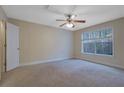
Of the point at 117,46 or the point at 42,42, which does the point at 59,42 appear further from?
the point at 117,46

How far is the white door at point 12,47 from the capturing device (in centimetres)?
382

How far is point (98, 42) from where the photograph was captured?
18.1 ft

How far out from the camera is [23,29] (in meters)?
4.69

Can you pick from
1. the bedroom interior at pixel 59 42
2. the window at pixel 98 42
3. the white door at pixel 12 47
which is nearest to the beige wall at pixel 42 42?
the bedroom interior at pixel 59 42

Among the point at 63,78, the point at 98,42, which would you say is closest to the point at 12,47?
the point at 63,78

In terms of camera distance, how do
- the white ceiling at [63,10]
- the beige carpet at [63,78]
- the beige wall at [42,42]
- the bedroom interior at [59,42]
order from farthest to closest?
the beige wall at [42,42] < the bedroom interior at [59,42] < the white ceiling at [63,10] < the beige carpet at [63,78]

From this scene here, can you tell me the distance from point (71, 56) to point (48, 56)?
6.85 ft

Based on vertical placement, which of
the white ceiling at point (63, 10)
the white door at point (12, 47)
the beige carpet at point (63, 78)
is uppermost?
the white ceiling at point (63, 10)

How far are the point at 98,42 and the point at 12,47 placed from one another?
464 centimetres

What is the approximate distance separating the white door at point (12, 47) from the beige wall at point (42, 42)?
1.12ft

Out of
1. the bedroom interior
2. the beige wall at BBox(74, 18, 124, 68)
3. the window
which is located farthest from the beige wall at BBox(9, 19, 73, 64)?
the beige wall at BBox(74, 18, 124, 68)

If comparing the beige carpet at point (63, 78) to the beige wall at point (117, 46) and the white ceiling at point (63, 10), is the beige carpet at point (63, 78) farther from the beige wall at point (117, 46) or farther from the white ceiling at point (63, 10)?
the white ceiling at point (63, 10)
